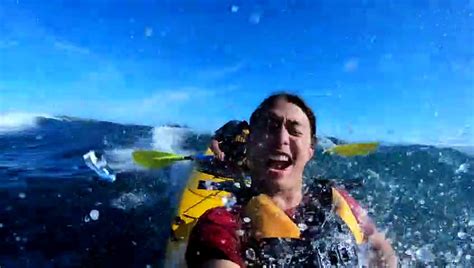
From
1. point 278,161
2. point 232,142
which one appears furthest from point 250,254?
point 232,142

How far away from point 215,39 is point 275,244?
2.22 metres

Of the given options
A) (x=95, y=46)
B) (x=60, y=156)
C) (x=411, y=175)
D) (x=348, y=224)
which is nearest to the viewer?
(x=348, y=224)

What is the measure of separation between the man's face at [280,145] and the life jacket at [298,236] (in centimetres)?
7

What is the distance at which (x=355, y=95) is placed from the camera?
361cm

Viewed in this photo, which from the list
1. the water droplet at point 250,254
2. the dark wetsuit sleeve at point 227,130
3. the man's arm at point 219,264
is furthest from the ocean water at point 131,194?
the man's arm at point 219,264

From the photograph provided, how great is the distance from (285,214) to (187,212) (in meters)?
0.85

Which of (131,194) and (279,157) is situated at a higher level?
(279,157)

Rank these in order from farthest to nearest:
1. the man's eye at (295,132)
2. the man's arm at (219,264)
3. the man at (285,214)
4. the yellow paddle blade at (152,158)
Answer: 1. the yellow paddle blade at (152,158)
2. the man's eye at (295,132)
3. the man at (285,214)
4. the man's arm at (219,264)

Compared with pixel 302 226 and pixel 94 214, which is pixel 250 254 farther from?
pixel 94 214

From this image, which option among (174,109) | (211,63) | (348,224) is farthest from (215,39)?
(348,224)

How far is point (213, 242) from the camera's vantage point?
143 centimetres

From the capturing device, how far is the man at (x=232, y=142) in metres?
2.27

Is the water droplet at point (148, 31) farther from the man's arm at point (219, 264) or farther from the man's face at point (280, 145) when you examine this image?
the man's arm at point (219, 264)

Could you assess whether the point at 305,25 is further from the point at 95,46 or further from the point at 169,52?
the point at 95,46
